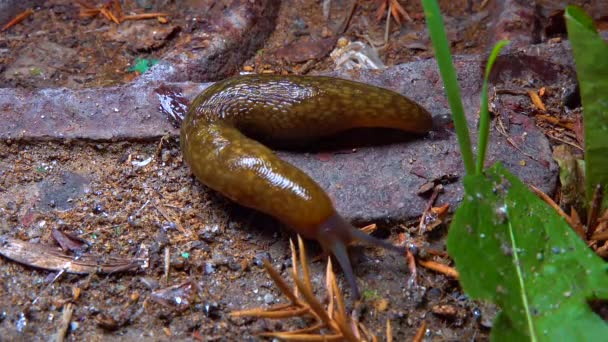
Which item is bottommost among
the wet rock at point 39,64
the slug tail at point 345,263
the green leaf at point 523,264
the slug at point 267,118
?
the wet rock at point 39,64

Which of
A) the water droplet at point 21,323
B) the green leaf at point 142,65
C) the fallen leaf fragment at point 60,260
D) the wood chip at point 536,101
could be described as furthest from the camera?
the green leaf at point 142,65

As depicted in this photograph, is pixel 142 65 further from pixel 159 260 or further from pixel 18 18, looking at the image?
pixel 159 260

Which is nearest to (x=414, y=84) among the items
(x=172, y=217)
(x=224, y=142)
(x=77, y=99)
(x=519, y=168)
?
(x=519, y=168)

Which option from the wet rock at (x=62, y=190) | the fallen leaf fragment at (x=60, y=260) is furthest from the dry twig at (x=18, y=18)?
the fallen leaf fragment at (x=60, y=260)

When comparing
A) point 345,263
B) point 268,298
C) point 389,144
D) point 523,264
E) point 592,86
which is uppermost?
point 592,86

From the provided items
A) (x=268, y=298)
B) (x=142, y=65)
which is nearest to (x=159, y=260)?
(x=268, y=298)

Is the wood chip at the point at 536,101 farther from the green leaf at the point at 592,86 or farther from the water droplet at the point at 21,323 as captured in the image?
the water droplet at the point at 21,323

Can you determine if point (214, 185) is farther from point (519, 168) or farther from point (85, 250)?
point (519, 168)
